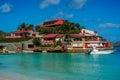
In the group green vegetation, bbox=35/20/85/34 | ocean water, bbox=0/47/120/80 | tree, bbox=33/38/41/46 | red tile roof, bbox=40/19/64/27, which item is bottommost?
ocean water, bbox=0/47/120/80

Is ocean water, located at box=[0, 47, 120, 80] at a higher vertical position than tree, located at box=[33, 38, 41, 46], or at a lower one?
lower

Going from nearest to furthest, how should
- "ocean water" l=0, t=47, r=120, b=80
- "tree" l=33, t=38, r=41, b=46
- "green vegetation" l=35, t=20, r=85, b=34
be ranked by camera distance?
1. "ocean water" l=0, t=47, r=120, b=80
2. "tree" l=33, t=38, r=41, b=46
3. "green vegetation" l=35, t=20, r=85, b=34

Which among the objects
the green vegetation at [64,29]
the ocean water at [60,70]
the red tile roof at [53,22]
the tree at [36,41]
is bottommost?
the ocean water at [60,70]

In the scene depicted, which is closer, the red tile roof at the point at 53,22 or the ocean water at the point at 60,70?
the ocean water at the point at 60,70

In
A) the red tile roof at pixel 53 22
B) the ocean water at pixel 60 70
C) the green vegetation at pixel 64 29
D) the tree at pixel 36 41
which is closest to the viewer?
the ocean water at pixel 60 70

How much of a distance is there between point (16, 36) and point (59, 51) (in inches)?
1105

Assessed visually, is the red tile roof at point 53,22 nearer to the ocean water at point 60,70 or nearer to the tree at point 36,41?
the tree at point 36,41

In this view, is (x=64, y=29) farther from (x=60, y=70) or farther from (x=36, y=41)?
(x=60, y=70)

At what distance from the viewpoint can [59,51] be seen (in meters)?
96.1

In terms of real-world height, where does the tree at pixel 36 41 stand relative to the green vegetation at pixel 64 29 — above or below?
below

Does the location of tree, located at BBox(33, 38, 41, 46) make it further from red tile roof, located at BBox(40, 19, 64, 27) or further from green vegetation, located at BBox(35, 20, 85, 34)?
red tile roof, located at BBox(40, 19, 64, 27)

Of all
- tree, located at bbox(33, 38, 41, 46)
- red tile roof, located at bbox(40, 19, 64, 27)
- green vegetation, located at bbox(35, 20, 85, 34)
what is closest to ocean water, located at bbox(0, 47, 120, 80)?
tree, located at bbox(33, 38, 41, 46)

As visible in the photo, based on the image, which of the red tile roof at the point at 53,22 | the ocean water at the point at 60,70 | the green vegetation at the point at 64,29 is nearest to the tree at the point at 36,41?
the green vegetation at the point at 64,29

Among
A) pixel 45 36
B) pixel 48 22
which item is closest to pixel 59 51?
pixel 45 36
